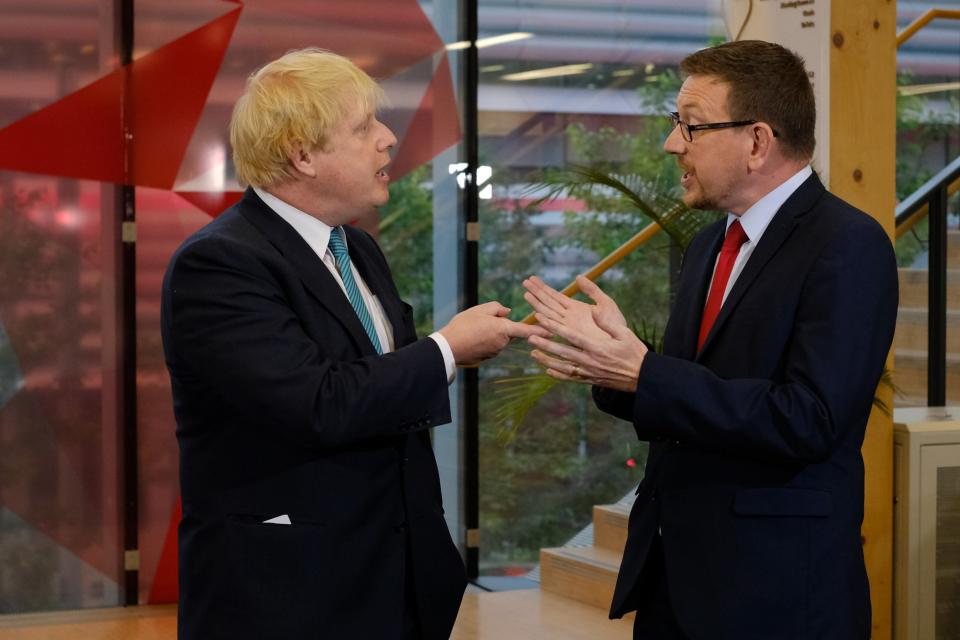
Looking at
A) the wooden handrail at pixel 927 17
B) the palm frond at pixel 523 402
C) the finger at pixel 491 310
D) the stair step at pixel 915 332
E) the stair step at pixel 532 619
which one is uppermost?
the wooden handrail at pixel 927 17

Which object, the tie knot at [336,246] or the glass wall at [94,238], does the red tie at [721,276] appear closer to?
the tie knot at [336,246]

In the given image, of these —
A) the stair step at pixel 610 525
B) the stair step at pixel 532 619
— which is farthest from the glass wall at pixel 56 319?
the stair step at pixel 610 525

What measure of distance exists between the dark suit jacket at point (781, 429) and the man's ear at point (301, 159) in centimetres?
68

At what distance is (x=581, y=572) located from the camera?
5387 mm

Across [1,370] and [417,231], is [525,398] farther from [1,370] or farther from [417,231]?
[1,370]

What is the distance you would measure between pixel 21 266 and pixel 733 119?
3939mm

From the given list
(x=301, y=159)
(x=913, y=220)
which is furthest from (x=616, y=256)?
(x=301, y=159)

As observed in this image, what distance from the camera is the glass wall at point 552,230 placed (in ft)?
19.6

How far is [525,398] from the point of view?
191 inches

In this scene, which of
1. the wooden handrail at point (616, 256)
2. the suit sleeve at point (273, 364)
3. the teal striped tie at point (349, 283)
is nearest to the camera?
the suit sleeve at point (273, 364)

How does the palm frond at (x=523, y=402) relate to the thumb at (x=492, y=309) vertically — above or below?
below

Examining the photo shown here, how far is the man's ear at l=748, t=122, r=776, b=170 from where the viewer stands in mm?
2254

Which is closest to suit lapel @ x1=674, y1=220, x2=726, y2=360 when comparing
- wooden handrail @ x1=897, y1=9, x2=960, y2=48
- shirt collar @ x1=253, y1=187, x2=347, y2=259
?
shirt collar @ x1=253, y1=187, x2=347, y2=259

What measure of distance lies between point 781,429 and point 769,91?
0.65 m
